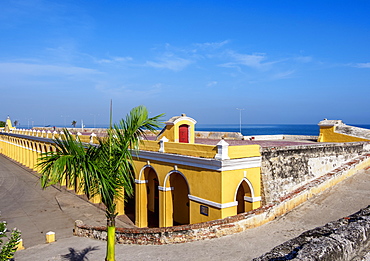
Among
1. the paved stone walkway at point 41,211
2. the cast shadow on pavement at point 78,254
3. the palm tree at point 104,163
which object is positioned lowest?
the paved stone walkway at point 41,211

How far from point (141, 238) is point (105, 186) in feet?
16.4

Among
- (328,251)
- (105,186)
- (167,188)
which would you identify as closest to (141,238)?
(167,188)

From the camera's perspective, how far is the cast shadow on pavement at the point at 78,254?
944cm

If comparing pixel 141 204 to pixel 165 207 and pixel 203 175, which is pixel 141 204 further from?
pixel 203 175

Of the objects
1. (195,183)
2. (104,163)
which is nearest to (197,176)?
(195,183)

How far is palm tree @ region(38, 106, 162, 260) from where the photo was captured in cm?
539

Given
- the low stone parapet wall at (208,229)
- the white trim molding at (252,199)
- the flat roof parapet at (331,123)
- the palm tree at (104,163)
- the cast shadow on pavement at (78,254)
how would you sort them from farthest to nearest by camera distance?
the flat roof parapet at (331,123) < the white trim molding at (252,199) < the cast shadow on pavement at (78,254) < the low stone parapet wall at (208,229) < the palm tree at (104,163)

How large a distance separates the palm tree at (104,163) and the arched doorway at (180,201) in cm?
893

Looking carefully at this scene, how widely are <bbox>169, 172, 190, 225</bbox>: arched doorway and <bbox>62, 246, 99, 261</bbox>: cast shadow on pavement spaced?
222 inches

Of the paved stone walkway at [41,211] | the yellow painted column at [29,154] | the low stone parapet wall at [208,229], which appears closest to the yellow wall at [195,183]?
the low stone parapet wall at [208,229]

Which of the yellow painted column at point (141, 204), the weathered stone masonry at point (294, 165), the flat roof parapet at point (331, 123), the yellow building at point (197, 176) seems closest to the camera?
the yellow building at point (197, 176)

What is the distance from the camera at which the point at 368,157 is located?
1603cm

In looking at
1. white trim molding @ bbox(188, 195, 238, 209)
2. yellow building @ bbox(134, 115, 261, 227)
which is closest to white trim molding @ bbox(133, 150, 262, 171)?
yellow building @ bbox(134, 115, 261, 227)

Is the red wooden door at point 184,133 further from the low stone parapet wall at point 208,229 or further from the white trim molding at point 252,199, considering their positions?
the low stone parapet wall at point 208,229
